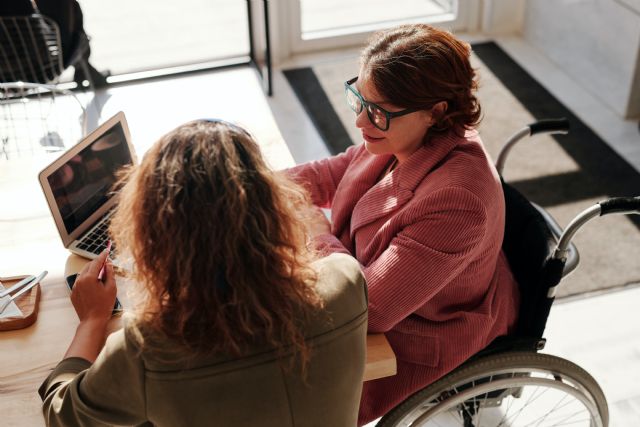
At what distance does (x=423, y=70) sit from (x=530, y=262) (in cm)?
50

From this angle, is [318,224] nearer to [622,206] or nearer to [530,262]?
[530,262]

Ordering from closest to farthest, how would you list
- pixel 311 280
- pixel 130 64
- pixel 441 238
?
pixel 311 280 → pixel 441 238 → pixel 130 64

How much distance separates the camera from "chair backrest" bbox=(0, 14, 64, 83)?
125 inches

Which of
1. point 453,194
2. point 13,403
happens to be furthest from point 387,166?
point 13,403

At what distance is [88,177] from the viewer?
1.82 meters

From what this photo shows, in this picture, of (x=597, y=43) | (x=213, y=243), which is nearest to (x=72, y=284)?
(x=213, y=243)

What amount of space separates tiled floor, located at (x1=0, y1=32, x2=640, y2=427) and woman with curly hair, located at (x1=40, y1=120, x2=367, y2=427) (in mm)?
821

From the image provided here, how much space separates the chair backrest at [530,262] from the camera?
171 centimetres

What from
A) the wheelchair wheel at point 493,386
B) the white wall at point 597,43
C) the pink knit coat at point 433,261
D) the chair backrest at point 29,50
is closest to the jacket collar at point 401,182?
the pink knit coat at point 433,261

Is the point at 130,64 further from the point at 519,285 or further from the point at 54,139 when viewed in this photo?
the point at 519,285

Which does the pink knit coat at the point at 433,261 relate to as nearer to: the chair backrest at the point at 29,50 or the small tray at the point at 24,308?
the small tray at the point at 24,308

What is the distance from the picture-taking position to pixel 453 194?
1.60 metres

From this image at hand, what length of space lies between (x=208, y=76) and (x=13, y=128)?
104 cm

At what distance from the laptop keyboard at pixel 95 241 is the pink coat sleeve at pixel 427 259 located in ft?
2.02
